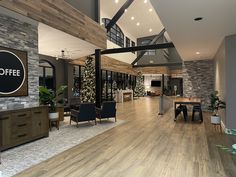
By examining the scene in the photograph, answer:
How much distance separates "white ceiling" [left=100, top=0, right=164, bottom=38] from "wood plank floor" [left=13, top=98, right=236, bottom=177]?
394 inches

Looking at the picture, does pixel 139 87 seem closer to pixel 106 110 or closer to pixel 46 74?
pixel 46 74

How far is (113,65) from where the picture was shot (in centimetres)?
1465

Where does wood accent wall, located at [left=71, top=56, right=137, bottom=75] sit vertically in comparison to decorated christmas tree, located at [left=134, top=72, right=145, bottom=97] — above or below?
above

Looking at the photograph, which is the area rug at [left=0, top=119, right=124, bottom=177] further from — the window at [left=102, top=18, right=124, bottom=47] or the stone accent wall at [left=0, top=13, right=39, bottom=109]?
the window at [left=102, top=18, right=124, bottom=47]

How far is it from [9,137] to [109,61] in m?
10.3

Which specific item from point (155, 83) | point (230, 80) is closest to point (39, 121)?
point (230, 80)

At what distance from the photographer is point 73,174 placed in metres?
3.16

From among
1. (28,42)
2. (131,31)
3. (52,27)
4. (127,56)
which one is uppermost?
(131,31)

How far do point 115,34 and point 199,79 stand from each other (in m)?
8.12

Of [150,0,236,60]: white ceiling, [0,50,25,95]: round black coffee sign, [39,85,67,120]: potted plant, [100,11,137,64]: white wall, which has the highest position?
[100,11,137,64]: white wall

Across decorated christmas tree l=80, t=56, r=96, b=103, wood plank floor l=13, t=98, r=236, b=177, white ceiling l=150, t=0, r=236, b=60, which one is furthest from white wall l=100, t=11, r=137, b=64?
wood plank floor l=13, t=98, r=236, b=177

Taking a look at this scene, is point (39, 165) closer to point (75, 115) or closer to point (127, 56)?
point (75, 115)

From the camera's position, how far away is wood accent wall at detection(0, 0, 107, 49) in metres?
4.44

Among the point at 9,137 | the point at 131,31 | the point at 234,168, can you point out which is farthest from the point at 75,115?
the point at 131,31
